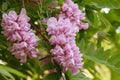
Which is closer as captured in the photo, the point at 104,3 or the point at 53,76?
the point at 53,76

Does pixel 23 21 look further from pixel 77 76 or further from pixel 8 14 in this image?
pixel 77 76

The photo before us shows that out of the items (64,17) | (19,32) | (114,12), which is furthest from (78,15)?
(114,12)

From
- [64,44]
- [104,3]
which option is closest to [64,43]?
[64,44]

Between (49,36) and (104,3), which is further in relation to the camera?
(104,3)

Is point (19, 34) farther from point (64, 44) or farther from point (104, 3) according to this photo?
point (104, 3)

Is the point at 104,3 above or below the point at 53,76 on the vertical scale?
above

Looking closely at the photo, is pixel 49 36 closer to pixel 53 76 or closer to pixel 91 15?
pixel 53 76

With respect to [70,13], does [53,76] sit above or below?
below

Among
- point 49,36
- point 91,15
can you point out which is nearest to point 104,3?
point 91,15

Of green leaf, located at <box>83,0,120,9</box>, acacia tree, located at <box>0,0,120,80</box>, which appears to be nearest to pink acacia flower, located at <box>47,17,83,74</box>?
acacia tree, located at <box>0,0,120,80</box>

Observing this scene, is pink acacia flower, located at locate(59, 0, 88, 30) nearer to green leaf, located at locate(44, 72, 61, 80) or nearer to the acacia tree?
the acacia tree
